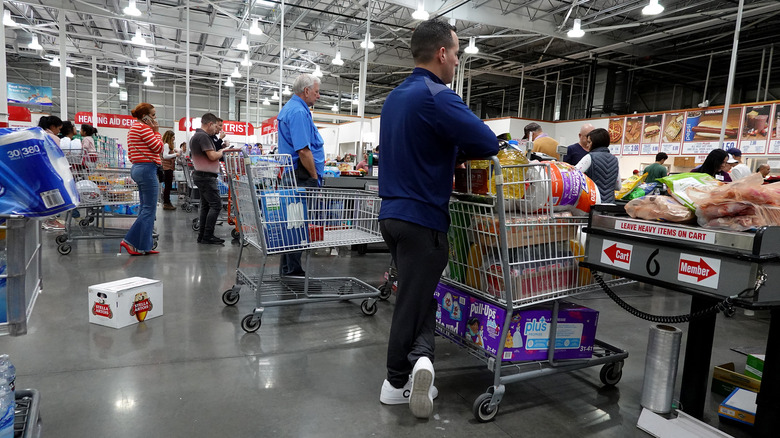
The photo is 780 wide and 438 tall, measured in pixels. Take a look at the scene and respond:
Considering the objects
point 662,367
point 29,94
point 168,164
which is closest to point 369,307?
point 662,367

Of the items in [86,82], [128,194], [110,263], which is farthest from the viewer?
[86,82]

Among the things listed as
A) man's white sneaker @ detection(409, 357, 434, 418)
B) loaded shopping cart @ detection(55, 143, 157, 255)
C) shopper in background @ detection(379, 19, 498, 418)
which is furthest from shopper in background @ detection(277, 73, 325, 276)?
loaded shopping cart @ detection(55, 143, 157, 255)

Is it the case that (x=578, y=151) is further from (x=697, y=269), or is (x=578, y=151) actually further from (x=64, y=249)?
(x=64, y=249)

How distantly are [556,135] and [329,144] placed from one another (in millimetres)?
7319

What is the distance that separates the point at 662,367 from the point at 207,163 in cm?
556

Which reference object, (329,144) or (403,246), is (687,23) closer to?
(329,144)


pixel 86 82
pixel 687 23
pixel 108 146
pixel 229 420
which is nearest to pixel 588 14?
pixel 687 23

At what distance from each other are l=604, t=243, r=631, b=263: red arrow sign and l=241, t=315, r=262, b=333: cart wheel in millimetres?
2278

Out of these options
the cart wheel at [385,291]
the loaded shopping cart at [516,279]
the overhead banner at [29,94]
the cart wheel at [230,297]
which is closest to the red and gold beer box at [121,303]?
the cart wheel at [230,297]

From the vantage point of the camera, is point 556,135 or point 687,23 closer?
point 687,23

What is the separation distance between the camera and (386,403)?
2.25 meters

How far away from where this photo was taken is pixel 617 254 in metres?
1.93

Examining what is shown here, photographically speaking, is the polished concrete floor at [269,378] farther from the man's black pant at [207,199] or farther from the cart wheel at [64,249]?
the man's black pant at [207,199]

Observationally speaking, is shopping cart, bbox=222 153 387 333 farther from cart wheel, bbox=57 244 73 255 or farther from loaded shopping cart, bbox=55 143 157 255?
loaded shopping cart, bbox=55 143 157 255
